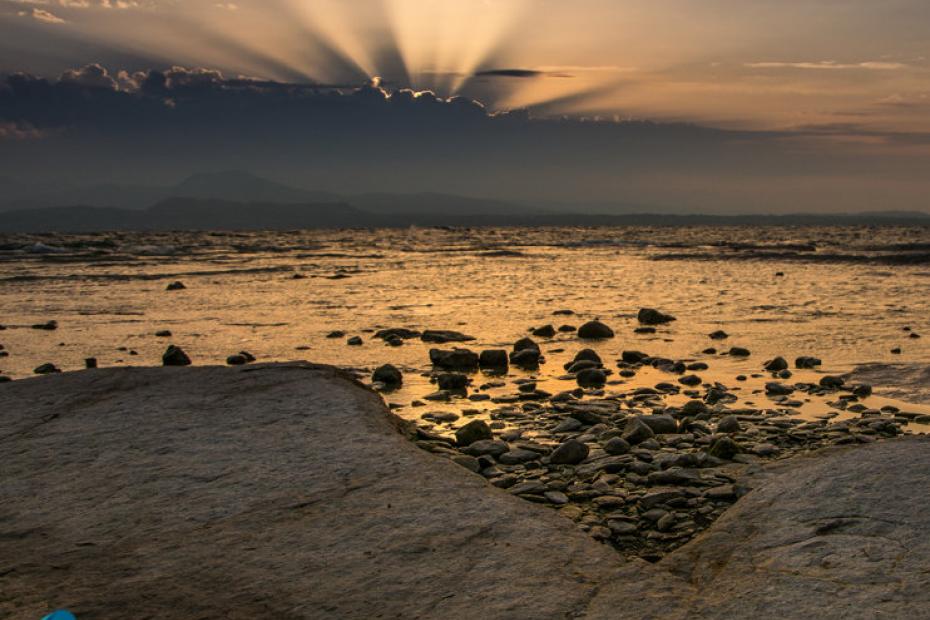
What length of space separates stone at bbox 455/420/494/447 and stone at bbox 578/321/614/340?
6.64m

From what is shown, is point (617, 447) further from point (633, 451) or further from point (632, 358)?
point (632, 358)

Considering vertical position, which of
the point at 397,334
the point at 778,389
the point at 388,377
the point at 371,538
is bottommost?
the point at 397,334

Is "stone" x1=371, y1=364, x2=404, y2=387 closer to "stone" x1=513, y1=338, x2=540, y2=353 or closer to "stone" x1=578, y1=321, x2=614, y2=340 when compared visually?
"stone" x1=513, y1=338, x2=540, y2=353

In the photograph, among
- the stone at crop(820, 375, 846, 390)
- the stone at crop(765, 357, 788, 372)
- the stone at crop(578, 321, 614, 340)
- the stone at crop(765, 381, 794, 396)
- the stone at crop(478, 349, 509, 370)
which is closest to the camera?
the stone at crop(765, 381, 794, 396)

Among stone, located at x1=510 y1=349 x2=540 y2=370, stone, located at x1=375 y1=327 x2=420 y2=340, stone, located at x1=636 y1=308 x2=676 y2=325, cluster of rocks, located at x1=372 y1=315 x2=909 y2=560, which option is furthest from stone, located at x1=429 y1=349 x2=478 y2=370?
stone, located at x1=636 y1=308 x2=676 y2=325

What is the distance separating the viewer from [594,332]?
13297 millimetres

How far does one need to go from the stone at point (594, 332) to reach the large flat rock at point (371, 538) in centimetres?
779

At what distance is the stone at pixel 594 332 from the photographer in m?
13.3

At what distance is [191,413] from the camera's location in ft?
20.7

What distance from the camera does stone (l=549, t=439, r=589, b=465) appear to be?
20.6ft

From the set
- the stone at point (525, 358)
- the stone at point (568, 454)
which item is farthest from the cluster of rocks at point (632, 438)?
the stone at point (525, 358)

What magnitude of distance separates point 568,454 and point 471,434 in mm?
988

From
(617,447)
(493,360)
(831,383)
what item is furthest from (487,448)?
(831,383)

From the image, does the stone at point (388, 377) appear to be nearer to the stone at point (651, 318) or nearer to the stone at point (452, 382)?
the stone at point (452, 382)
